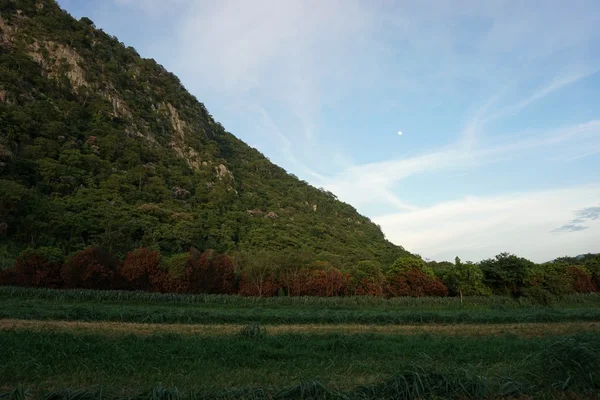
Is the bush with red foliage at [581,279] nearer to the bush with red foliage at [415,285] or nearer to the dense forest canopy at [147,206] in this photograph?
the dense forest canopy at [147,206]

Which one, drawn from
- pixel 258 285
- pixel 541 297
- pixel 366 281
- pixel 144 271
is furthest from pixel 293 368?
pixel 366 281

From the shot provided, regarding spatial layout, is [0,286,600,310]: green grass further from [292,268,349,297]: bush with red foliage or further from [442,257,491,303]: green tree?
[292,268,349,297]: bush with red foliage

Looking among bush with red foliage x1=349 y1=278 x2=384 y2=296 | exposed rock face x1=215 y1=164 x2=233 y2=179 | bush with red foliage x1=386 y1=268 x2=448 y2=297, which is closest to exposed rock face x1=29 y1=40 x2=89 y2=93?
exposed rock face x1=215 y1=164 x2=233 y2=179

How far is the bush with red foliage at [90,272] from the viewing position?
45.0 metres

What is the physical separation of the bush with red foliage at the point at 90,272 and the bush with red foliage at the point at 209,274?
28.6ft

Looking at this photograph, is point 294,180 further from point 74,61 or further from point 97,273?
point 97,273

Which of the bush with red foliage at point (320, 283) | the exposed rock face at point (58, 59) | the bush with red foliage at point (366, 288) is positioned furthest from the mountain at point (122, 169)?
the bush with red foliage at point (366, 288)

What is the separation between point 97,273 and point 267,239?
43117 millimetres

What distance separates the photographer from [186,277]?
51.7m

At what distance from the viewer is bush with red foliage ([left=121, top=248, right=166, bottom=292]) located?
4919 centimetres

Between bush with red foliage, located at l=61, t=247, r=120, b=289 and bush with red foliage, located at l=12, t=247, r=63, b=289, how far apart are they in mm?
1503

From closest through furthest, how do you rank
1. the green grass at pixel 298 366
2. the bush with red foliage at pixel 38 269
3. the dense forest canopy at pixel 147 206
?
the green grass at pixel 298 366, the bush with red foliage at pixel 38 269, the dense forest canopy at pixel 147 206

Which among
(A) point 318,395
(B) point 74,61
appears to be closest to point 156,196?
(B) point 74,61

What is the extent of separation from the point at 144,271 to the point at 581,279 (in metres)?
71.1
